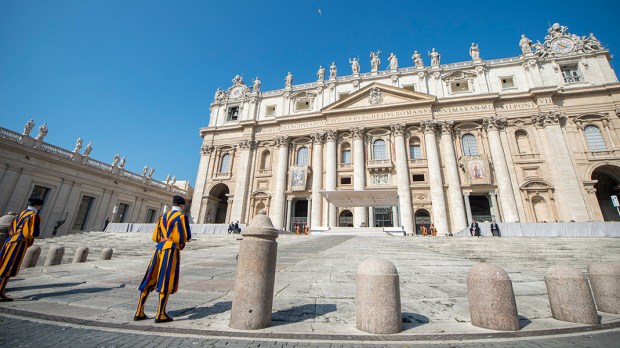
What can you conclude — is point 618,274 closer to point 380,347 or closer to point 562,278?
point 562,278

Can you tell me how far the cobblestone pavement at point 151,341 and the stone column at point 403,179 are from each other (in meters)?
20.9

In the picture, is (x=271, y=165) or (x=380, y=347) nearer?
(x=380, y=347)

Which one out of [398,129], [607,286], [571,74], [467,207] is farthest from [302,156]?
[571,74]

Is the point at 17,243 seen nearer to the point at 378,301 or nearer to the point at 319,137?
the point at 378,301

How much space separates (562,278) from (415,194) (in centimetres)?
2260

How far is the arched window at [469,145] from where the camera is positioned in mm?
25906

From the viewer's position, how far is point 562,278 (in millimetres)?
3811

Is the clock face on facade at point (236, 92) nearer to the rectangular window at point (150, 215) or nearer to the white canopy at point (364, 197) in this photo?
the rectangular window at point (150, 215)

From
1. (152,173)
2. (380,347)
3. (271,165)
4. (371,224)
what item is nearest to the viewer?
(380,347)

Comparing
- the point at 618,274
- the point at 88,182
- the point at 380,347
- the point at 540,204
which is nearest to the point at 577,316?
the point at 618,274

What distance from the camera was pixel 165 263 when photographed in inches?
137

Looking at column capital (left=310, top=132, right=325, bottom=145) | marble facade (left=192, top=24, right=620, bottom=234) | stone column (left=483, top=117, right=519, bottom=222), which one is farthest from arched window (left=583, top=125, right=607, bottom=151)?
column capital (left=310, top=132, right=325, bottom=145)

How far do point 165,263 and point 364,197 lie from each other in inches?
778

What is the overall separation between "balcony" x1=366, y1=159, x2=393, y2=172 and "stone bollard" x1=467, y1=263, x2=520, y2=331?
23.5 m
